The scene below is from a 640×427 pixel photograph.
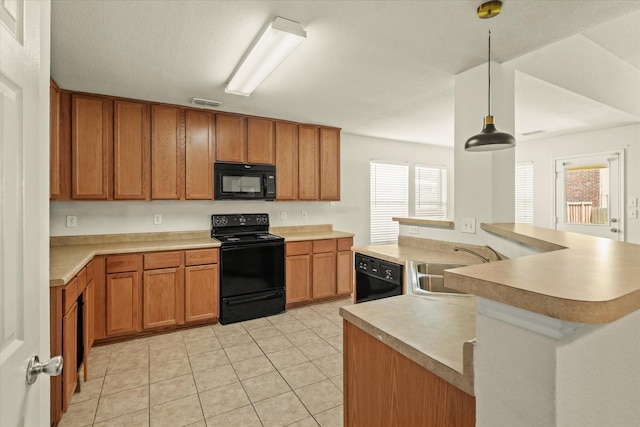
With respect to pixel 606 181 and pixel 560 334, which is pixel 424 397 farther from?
pixel 606 181

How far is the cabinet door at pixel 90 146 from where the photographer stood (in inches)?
124

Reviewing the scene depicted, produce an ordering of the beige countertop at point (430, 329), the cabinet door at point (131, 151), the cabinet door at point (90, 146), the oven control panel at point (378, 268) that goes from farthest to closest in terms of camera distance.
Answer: the cabinet door at point (131, 151), the cabinet door at point (90, 146), the oven control panel at point (378, 268), the beige countertop at point (430, 329)

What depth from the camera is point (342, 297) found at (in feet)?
14.9

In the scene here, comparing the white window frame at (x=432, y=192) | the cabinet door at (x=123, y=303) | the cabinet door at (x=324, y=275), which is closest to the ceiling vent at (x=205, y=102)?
the cabinet door at (x=123, y=303)

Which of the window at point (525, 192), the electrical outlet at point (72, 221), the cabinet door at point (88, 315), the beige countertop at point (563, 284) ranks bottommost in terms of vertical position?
the cabinet door at point (88, 315)

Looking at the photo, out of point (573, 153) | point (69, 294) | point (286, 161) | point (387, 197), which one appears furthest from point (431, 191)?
point (69, 294)

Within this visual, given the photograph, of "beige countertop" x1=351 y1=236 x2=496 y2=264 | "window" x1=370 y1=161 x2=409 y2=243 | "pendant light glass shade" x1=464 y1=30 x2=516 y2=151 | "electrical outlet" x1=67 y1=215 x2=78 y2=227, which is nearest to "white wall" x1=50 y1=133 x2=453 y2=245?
"electrical outlet" x1=67 y1=215 x2=78 y2=227

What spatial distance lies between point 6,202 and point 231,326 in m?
3.11

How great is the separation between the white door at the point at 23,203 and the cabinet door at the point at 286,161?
132 inches

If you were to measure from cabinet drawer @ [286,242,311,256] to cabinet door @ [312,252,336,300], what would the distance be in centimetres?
15

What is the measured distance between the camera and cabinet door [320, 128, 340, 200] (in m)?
4.60

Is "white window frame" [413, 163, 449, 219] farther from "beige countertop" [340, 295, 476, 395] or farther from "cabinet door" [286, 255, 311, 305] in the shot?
"beige countertop" [340, 295, 476, 395]

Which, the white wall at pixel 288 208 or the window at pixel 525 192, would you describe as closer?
the white wall at pixel 288 208

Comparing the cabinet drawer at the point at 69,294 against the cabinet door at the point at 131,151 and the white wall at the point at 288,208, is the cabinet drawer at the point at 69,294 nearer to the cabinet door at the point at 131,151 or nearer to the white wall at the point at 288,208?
the cabinet door at the point at 131,151
